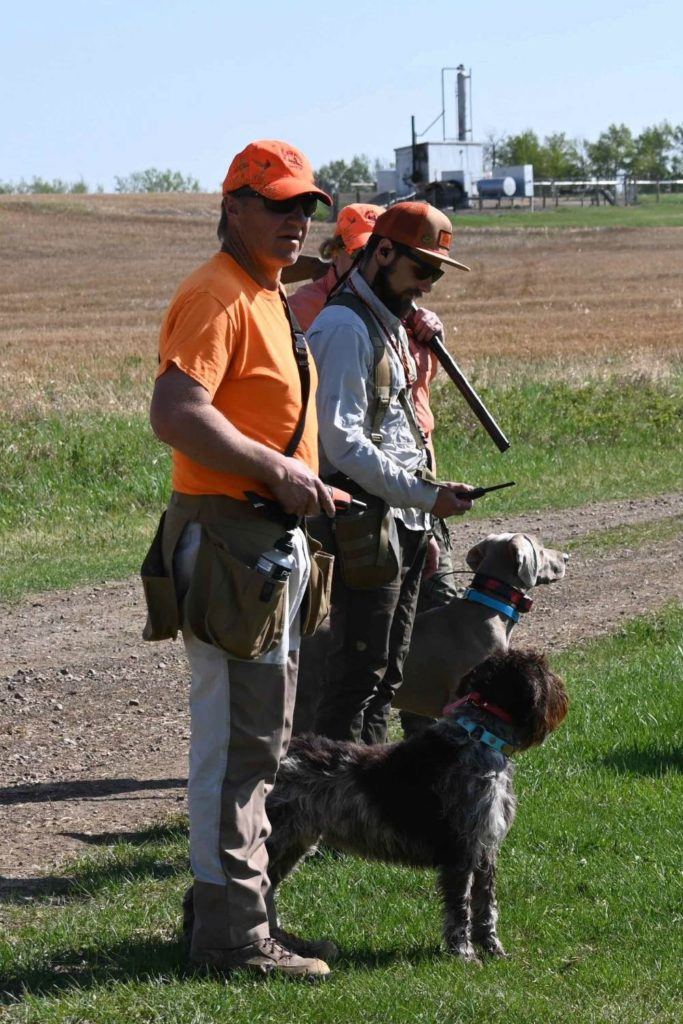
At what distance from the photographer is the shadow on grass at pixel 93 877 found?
193 inches

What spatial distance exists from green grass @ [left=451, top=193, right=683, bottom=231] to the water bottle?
65.5 metres

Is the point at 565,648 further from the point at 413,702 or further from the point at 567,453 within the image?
the point at 567,453

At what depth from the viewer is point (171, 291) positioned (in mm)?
44812

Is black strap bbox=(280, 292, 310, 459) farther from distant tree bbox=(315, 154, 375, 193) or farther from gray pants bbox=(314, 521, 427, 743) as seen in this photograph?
distant tree bbox=(315, 154, 375, 193)

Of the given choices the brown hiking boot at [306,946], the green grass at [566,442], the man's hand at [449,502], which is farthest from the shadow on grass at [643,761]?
the green grass at [566,442]

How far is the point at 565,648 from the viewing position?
8383 mm

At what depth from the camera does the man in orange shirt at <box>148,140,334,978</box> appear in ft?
12.5

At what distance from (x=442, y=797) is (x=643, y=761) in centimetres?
218

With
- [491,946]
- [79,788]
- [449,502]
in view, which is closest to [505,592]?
[449,502]

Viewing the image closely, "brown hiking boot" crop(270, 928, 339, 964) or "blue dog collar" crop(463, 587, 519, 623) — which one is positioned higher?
"blue dog collar" crop(463, 587, 519, 623)

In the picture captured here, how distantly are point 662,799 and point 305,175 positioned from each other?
3.09 m

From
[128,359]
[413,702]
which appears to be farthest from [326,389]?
[128,359]

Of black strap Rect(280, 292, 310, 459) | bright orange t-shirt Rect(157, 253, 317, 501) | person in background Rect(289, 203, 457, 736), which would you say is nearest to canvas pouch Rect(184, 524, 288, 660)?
bright orange t-shirt Rect(157, 253, 317, 501)

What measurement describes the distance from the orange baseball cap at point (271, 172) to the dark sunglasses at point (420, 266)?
1.00m
